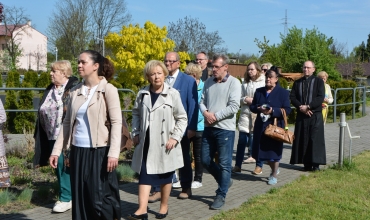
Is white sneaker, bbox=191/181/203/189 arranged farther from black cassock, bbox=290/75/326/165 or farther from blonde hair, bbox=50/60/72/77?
blonde hair, bbox=50/60/72/77

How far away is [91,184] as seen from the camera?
4.71 meters

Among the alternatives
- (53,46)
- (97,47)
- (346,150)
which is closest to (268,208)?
(346,150)

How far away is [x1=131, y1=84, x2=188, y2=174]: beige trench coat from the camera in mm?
5523

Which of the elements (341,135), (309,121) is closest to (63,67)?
(309,121)

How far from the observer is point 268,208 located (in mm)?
6258

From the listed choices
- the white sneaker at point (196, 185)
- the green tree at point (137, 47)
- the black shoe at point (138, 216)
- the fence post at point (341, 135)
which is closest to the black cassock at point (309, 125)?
the fence post at point (341, 135)

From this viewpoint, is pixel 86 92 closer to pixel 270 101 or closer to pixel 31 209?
pixel 31 209

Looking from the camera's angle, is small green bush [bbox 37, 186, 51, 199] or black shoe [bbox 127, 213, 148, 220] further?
small green bush [bbox 37, 186, 51, 199]

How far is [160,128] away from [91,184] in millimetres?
1125

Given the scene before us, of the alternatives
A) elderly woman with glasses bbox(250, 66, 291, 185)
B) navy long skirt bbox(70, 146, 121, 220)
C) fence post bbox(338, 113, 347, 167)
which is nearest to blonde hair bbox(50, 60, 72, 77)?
navy long skirt bbox(70, 146, 121, 220)

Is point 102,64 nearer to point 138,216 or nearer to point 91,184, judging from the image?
point 91,184

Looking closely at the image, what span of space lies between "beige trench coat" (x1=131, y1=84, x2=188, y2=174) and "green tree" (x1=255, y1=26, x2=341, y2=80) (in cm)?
3189

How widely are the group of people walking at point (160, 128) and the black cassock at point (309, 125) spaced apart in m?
0.02

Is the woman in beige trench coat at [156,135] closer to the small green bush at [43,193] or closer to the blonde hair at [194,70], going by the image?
the small green bush at [43,193]
